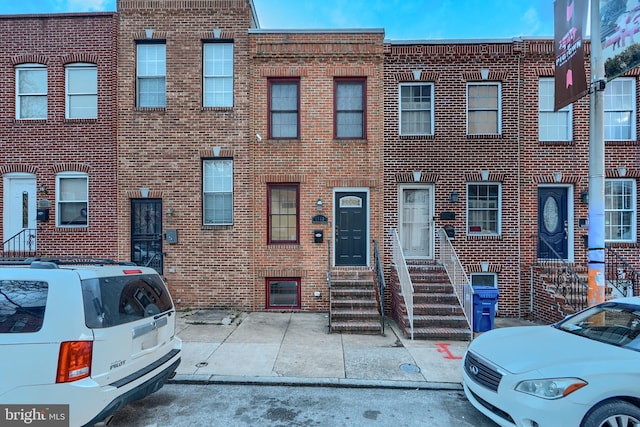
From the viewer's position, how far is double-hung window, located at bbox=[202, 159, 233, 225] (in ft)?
29.9

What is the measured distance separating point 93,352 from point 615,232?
1159 cm

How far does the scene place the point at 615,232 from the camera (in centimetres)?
902

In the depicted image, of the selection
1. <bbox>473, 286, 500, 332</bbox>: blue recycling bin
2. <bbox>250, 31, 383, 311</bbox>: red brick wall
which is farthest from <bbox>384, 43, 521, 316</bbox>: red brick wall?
<bbox>473, 286, 500, 332</bbox>: blue recycling bin

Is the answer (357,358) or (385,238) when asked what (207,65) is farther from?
(357,358)

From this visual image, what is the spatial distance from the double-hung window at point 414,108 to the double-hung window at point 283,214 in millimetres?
3482

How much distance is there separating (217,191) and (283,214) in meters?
1.87

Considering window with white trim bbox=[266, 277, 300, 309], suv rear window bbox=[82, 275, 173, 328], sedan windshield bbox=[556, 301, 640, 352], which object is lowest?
window with white trim bbox=[266, 277, 300, 309]

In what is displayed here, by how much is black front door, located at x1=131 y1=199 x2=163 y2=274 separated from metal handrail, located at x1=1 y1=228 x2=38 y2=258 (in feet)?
8.33

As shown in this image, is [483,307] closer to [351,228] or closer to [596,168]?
[596,168]

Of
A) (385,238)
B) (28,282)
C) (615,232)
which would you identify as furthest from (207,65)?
(615,232)

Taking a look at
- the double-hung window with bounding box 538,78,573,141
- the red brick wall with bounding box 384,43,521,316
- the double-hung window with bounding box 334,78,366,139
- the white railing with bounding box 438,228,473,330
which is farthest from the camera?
the double-hung window with bounding box 334,78,366,139

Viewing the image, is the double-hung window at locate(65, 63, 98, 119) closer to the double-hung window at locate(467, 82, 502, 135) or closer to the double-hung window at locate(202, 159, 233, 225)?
the double-hung window at locate(202, 159, 233, 225)

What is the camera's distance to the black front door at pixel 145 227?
9.03 meters

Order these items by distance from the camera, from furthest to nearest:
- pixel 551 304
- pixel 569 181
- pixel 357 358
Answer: pixel 569 181, pixel 551 304, pixel 357 358
